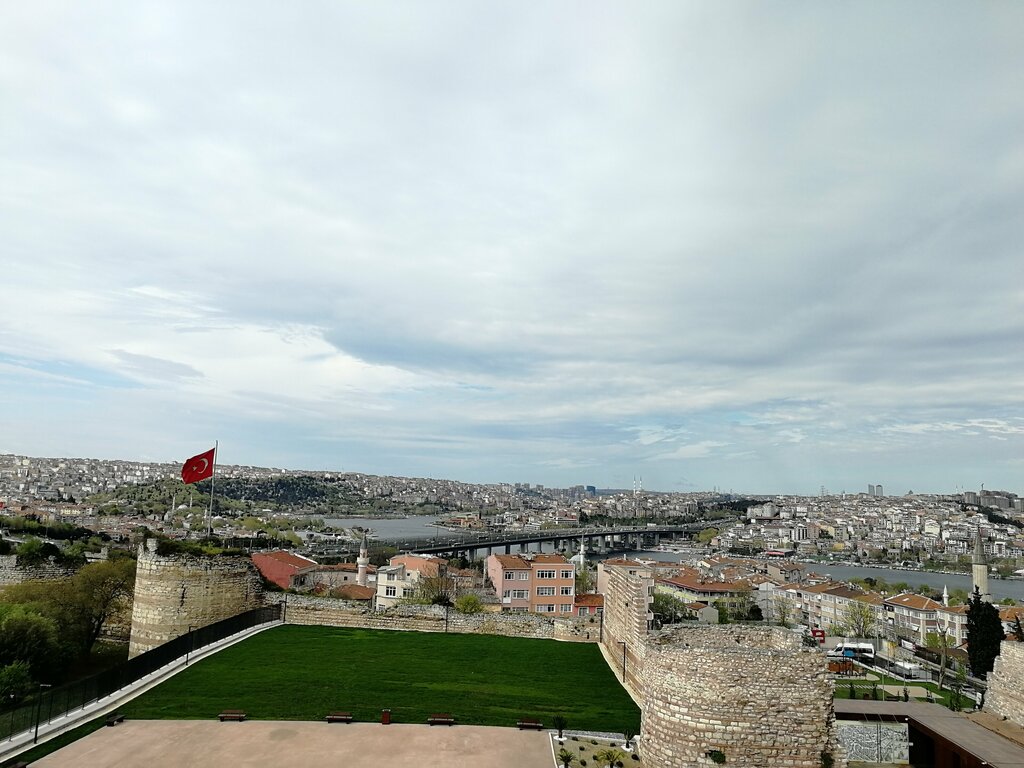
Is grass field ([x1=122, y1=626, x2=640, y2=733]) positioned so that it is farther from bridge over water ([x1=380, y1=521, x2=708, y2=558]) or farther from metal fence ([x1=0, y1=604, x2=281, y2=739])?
bridge over water ([x1=380, y1=521, x2=708, y2=558])

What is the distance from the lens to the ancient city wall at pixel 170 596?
1881cm

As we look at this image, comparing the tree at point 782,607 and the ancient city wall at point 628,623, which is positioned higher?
the ancient city wall at point 628,623

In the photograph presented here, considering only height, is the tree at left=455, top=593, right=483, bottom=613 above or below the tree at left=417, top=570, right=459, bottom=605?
above

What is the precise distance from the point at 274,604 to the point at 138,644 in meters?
4.53

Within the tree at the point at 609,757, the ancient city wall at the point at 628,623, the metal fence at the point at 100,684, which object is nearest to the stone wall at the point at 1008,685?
the ancient city wall at the point at 628,623

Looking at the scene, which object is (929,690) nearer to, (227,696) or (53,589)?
(227,696)

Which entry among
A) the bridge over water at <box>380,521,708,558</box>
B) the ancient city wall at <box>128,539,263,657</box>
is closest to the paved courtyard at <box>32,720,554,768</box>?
the ancient city wall at <box>128,539,263,657</box>

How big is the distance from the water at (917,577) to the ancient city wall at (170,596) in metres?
95.8

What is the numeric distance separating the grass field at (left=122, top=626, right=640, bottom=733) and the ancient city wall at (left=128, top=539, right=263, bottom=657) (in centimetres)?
183

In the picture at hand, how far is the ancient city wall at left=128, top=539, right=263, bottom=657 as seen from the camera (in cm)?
1881

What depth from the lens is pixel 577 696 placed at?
1513 centimetres

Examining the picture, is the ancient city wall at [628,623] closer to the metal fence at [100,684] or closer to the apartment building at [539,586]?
the metal fence at [100,684]

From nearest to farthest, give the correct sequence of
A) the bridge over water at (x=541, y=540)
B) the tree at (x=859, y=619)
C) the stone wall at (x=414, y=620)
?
the stone wall at (x=414, y=620), the tree at (x=859, y=619), the bridge over water at (x=541, y=540)

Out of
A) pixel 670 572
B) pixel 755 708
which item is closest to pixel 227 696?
pixel 755 708
